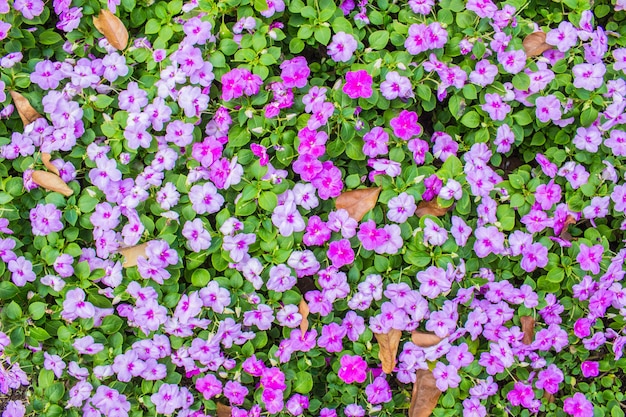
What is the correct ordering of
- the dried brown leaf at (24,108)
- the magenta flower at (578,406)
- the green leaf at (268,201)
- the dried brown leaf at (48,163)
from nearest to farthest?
1. the green leaf at (268,201)
2. the dried brown leaf at (48,163)
3. the dried brown leaf at (24,108)
4. the magenta flower at (578,406)

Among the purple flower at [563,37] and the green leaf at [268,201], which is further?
the purple flower at [563,37]

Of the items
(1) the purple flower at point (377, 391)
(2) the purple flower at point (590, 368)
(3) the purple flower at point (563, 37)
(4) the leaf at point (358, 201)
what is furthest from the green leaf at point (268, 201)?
(2) the purple flower at point (590, 368)

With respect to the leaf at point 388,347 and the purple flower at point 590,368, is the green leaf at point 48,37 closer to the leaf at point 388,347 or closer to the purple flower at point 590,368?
the leaf at point 388,347

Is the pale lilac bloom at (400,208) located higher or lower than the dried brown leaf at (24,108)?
lower

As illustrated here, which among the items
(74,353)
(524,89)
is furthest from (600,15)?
(74,353)

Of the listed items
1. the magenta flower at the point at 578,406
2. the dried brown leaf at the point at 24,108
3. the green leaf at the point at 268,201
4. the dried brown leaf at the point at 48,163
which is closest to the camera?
the green leaf at the point at 268,201

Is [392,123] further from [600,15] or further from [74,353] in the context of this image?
[74,353]
